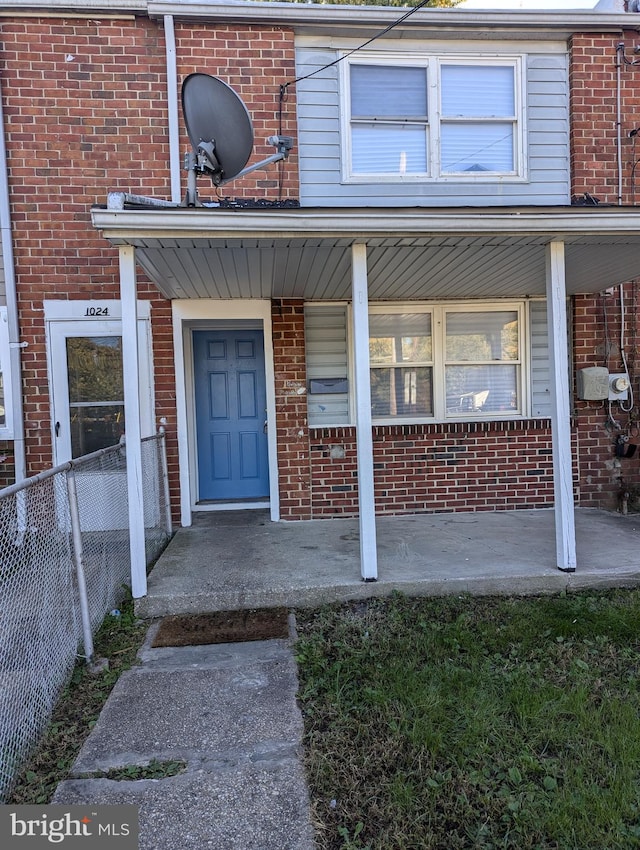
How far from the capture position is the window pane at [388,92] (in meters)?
5.62

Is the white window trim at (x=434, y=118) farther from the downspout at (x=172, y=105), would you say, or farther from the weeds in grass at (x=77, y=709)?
the weeds in grass at (x=77, y=709)

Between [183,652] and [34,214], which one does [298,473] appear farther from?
[34,214]

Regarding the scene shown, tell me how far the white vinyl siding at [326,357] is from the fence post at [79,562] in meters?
3.03

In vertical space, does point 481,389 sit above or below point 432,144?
below

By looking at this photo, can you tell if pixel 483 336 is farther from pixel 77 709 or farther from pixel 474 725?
pixel 77 709

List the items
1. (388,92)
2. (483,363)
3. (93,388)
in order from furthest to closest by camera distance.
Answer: (483,363) → (388,92) → (93,388)

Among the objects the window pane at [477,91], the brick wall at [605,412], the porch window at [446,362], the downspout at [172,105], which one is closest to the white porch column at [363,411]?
the porch window at [446,362]

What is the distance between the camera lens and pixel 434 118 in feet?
18.6

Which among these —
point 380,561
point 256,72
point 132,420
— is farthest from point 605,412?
point 256,72

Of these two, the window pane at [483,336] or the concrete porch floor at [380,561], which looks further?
the window pane at [483,336]

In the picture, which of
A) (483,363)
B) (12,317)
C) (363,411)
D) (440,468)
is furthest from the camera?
(483,363)

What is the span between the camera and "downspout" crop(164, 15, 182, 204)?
5.27m

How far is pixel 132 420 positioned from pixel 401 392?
129 inches

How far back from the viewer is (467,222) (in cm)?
365
